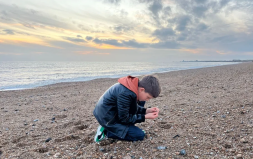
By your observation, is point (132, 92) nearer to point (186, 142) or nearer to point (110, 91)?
point (110, 91)

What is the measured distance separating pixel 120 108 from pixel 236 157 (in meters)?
2.02

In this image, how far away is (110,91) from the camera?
3.48 m

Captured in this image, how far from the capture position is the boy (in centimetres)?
326

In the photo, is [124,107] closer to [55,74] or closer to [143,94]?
[143,94]

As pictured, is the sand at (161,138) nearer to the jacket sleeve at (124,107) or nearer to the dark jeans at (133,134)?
the dark jeans at (133,134)

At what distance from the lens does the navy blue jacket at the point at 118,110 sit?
328 centimetres

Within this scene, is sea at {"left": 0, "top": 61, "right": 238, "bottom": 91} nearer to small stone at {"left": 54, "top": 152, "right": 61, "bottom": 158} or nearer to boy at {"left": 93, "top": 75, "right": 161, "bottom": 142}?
small stone at {"left": 54, "top": 152, "right": 61, "bottom": 158}

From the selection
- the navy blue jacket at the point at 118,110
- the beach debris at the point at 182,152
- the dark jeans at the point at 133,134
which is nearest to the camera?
the beach debris at the point at 182,152

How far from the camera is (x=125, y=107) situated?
3.31 meters

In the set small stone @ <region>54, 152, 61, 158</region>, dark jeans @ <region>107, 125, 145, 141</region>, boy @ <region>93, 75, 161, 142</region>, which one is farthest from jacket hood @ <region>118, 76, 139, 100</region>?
small stone @ <region>54, 152, 61, 158</region>

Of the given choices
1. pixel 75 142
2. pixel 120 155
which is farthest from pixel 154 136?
pixel 75 142

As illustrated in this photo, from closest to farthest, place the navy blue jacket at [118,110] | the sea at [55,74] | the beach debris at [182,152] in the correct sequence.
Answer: the beach debris at [182,152] → the navy blue jacket at [118,110] → the sea at [55,74]

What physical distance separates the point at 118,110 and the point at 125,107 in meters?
0.15

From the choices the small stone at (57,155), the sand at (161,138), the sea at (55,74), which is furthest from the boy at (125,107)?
the sea at (55,74)
